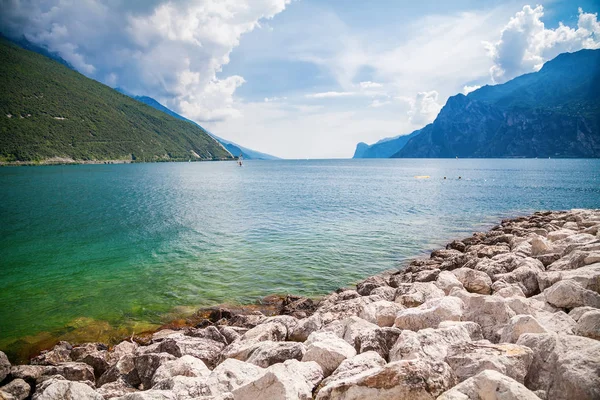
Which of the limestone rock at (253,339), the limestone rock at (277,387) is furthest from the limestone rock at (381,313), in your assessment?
the limestone rock at (277,387)

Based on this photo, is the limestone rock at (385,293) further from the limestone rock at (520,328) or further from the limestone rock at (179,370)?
the limestone rock at (179,370)

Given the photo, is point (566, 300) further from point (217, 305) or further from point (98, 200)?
point (98, 200)

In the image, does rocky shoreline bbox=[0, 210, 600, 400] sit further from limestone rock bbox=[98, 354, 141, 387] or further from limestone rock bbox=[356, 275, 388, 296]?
limestone rock bbox=[356, 275, 388, 296]

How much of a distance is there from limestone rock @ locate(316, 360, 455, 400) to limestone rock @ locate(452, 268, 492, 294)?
8375mm

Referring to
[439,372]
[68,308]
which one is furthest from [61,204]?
[439,372]

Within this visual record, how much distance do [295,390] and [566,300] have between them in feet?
27.9

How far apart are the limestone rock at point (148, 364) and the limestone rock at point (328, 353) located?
13.9 feet

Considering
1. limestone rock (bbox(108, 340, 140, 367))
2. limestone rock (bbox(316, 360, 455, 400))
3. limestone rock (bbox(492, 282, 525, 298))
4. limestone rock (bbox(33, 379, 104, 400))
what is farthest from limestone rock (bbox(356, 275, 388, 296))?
limestone rock (bbox(33, 379, 104, 400))

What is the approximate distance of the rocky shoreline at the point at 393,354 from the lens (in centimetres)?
538

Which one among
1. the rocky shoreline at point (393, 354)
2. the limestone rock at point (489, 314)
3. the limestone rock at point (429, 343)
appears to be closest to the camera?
the rocky shoreline at point (393, 354)

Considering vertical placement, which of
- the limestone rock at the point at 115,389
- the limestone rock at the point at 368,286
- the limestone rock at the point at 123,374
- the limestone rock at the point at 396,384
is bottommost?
A: the limestone rock at the point at 368,286

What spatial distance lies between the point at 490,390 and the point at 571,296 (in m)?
6.49

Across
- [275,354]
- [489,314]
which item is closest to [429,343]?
[489,314]

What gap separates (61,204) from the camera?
159 feet
